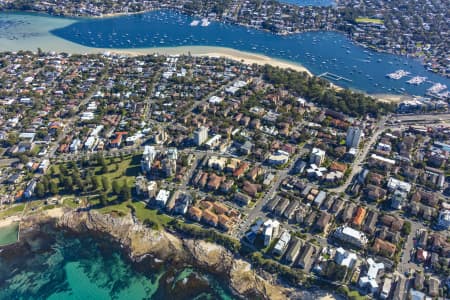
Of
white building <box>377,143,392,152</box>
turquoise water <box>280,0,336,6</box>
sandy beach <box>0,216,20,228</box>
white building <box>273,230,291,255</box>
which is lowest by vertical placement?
sandy beach <box>0,216,20,228</box>

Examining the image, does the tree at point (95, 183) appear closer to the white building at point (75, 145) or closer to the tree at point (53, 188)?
the tree at point (53, 188)

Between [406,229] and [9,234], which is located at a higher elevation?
[406,229]

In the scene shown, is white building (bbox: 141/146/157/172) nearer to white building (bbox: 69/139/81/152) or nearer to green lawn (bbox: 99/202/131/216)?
green lawn (bbox: 99/202/131/216)

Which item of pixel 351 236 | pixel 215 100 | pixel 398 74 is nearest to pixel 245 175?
pixel 351 236

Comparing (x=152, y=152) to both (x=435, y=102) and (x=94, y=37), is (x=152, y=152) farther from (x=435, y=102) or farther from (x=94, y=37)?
(x=94, y=37)

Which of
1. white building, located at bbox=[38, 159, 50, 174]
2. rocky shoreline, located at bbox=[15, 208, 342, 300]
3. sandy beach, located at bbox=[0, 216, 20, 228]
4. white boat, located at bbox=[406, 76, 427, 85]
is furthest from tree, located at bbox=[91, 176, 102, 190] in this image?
white boat, located at bbox=[406, 76, 427, 85]

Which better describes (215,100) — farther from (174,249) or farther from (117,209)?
(174,249)
